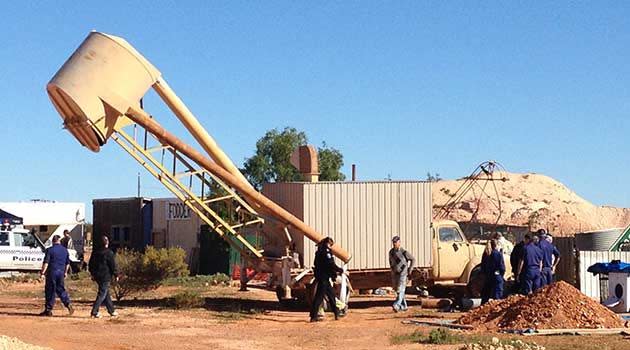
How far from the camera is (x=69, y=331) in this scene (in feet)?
57.1

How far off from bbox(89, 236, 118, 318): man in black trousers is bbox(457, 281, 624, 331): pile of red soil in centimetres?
679

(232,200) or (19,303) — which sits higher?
(232,200)

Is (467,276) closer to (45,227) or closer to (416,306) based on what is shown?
(416,306)

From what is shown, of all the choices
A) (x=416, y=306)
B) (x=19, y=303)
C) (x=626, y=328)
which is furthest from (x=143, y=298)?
(x=626, y=328)

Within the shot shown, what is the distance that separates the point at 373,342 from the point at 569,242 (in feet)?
37.6

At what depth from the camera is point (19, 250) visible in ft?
119

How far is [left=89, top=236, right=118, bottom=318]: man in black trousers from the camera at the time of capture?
19672 millimetres

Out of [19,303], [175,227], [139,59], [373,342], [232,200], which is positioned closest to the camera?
[373,342]

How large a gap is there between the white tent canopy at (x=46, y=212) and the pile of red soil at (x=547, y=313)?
2882 centimetres

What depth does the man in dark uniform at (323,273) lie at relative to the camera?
1997 cm

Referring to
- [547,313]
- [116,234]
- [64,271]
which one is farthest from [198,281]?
[547,313]

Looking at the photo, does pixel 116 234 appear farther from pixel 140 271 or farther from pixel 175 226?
→ pixel 140 271

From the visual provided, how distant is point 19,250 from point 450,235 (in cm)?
1858

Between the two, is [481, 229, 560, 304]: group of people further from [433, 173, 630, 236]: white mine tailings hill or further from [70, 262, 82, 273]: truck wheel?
[433, 173, 630, 236]: white mine tailings hill
